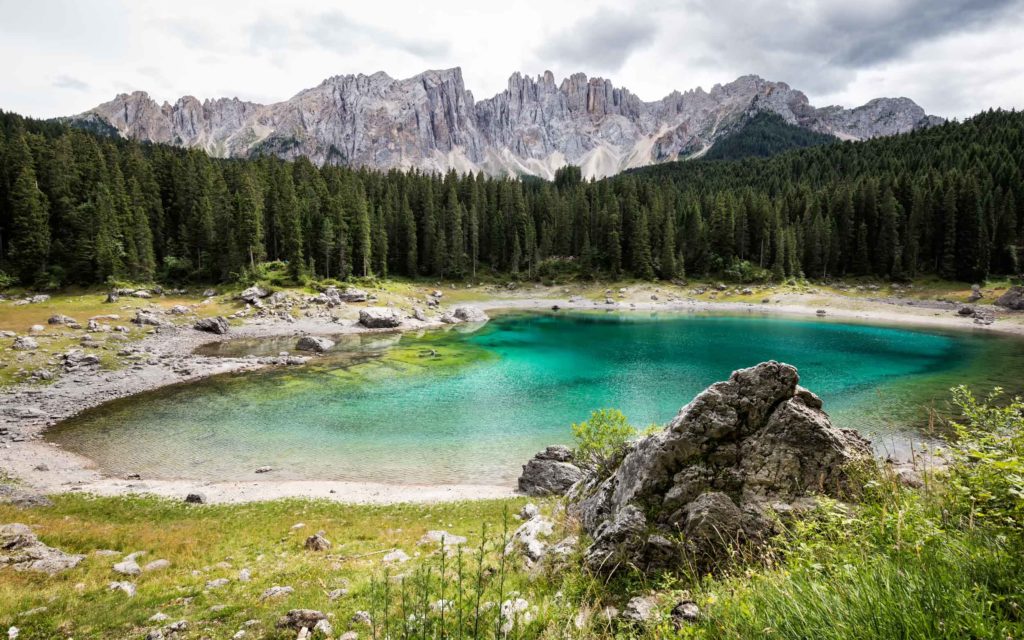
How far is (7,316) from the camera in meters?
46.5

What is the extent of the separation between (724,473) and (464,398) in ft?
92.0

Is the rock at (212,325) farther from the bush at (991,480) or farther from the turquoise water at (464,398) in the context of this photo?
the bush at (991,480)

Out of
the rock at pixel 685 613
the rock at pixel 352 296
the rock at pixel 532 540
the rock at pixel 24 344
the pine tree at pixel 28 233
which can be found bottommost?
the rock at pixel 532 540

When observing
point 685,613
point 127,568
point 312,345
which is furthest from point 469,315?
point 685,613

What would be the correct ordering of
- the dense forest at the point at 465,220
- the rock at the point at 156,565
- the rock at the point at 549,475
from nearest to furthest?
the rock at the point at 156,565
the rock at the point at 549,475
the dense forest at the point at 465,220

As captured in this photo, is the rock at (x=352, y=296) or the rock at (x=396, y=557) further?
the rock at (x=352, y=296)

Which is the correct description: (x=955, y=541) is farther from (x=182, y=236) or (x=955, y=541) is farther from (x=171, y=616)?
(x=182, y=236)

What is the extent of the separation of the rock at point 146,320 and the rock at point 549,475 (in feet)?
173

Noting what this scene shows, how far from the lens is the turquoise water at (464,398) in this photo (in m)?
24.5

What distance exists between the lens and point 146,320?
171ft

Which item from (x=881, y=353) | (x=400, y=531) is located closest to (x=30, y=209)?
(x=400, y=531)

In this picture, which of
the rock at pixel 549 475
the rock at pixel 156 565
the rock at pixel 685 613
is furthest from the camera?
the rock at pixel 549 475

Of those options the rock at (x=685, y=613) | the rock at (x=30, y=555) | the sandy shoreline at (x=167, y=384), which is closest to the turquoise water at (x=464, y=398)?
the sandy shoreline at (x=167, y=384)

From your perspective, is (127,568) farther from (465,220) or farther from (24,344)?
(465,220)
